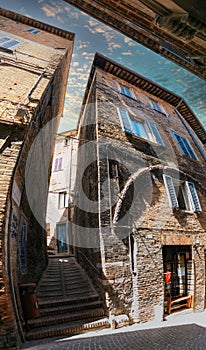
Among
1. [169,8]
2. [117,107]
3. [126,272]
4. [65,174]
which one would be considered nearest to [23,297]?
[126,272]

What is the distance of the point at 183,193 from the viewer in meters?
9.20

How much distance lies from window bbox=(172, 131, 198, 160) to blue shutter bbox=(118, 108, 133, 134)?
343cm

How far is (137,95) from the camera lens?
1147 cm

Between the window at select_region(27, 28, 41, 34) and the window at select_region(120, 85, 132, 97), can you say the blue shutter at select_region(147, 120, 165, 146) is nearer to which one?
the window at select_region(120, 85, 132, 97)

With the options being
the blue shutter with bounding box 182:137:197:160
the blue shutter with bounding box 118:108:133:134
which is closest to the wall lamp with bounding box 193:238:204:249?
the blue shutter with bounding box 182:137:197:160

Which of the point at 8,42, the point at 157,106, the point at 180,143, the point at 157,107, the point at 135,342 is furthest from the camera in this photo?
the point at 157,106

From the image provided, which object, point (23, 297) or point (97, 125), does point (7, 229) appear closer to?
point (23, 297)

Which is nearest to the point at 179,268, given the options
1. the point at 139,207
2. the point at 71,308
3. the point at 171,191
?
the point at 171,191

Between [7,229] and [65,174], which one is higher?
[65,174]

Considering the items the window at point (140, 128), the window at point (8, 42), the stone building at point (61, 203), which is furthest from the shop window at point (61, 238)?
the window at point (8, 42)

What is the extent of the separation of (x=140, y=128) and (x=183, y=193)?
3.61 m

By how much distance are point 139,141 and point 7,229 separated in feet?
20.7

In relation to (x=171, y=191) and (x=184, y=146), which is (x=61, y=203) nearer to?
(x=184, y=146)

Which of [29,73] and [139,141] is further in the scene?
[139,141]
